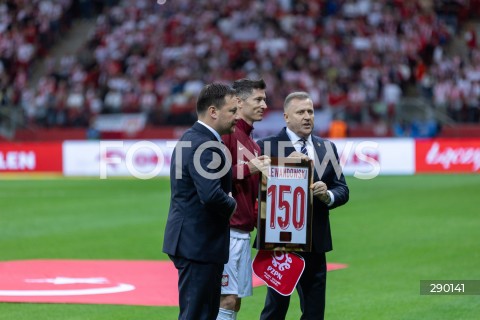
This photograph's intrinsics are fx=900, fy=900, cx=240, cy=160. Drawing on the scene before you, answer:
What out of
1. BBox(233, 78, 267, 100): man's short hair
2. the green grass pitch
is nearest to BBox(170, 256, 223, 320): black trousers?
BBox(233, 78, 267, 100): man's short hair

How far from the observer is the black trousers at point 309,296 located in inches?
292

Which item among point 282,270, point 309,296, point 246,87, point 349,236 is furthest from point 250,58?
point 282,270

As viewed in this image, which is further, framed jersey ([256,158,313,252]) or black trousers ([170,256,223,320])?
framed jersey ([256,158,313,252])

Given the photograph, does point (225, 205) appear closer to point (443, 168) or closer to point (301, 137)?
point (301, 137)

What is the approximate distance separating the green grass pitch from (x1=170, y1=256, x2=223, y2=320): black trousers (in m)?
2.78

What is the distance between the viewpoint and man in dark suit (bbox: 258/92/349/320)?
24.3 feet

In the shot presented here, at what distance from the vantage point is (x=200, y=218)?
643 centimetres

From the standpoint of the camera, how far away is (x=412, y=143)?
2769cm

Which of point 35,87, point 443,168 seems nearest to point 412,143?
point 443,168

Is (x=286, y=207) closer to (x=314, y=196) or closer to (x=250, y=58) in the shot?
(x=314, y=196)

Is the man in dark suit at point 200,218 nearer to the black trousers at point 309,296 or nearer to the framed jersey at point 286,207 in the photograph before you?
the framed jersey at point 286,207

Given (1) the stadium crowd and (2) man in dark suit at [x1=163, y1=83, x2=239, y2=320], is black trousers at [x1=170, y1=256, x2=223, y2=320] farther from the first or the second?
(1) the stadium crowd

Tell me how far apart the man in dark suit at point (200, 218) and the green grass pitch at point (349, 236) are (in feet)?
9.25

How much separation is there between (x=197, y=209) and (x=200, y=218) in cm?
7
